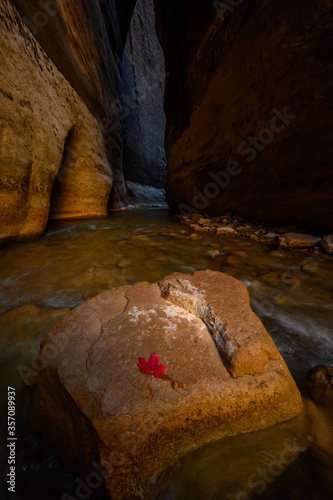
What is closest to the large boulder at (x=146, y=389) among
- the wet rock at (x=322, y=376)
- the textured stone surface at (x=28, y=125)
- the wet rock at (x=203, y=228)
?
the wet rock at (x=322, y=376)

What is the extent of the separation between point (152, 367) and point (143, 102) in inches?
1035

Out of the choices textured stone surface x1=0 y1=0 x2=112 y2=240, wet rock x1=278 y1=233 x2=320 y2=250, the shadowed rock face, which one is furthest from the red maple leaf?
the shadowed rock face

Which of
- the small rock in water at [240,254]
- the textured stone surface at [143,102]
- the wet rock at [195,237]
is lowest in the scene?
the small rock in water at [240,254]

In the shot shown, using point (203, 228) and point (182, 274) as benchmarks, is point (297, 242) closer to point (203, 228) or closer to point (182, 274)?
point (203, 228)

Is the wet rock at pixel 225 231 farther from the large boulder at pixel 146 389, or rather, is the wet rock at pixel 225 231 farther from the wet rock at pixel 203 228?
the large boulder at pixel 146 389

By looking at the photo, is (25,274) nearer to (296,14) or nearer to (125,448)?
(125,448)

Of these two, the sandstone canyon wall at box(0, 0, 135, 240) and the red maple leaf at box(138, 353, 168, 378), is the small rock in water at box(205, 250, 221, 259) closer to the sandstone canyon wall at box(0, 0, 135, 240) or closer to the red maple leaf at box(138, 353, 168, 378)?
the red maple leaf at box(138, 353, 168, 378)

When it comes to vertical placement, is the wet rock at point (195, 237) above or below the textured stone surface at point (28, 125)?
below

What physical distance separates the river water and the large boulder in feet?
0.25

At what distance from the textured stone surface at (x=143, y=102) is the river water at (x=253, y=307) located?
15492mm

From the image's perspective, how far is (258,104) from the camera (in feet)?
12.9

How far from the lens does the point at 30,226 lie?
12.4 ft

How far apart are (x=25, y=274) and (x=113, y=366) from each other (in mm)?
2222

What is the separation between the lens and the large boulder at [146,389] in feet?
2.45
